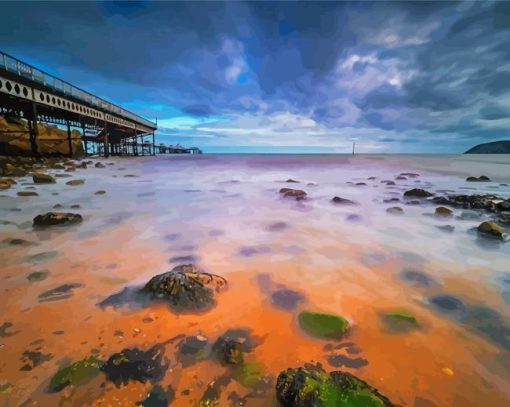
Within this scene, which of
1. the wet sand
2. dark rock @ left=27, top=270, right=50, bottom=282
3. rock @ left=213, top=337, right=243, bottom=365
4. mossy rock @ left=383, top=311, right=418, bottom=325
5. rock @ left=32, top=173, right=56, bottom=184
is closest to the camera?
the wet sand

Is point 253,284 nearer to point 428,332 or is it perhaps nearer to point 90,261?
point 428,332

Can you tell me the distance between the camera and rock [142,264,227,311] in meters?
3.09

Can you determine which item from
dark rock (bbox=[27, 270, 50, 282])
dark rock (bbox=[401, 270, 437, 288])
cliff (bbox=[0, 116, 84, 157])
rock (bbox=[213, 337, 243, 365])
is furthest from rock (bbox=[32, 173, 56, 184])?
dark rock (bbox=[401, 270, 437, 288])

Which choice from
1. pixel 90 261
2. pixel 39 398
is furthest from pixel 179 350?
pixel 90 261

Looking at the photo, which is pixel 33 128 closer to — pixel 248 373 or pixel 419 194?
pixel 248 373

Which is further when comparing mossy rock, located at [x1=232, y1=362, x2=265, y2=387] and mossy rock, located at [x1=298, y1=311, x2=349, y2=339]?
mossy rock, located at [x1=298, y1=311, x2=349, y2=339]

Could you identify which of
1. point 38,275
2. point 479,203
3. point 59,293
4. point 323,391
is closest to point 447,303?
point 323,391

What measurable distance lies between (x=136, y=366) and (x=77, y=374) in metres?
0.41

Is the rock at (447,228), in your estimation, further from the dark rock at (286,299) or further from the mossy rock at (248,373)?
the mossy rock at (248,373)

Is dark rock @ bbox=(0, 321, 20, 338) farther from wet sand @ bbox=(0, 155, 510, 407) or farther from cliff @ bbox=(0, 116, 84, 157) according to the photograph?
cliff @ bbox=(0, 116, 84, 157)

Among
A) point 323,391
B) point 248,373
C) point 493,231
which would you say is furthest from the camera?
point 493,231

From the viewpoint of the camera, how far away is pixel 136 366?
2.13 metres

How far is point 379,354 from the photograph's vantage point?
7.92ft

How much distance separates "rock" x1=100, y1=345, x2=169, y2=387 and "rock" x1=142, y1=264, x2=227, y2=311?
72 cm
